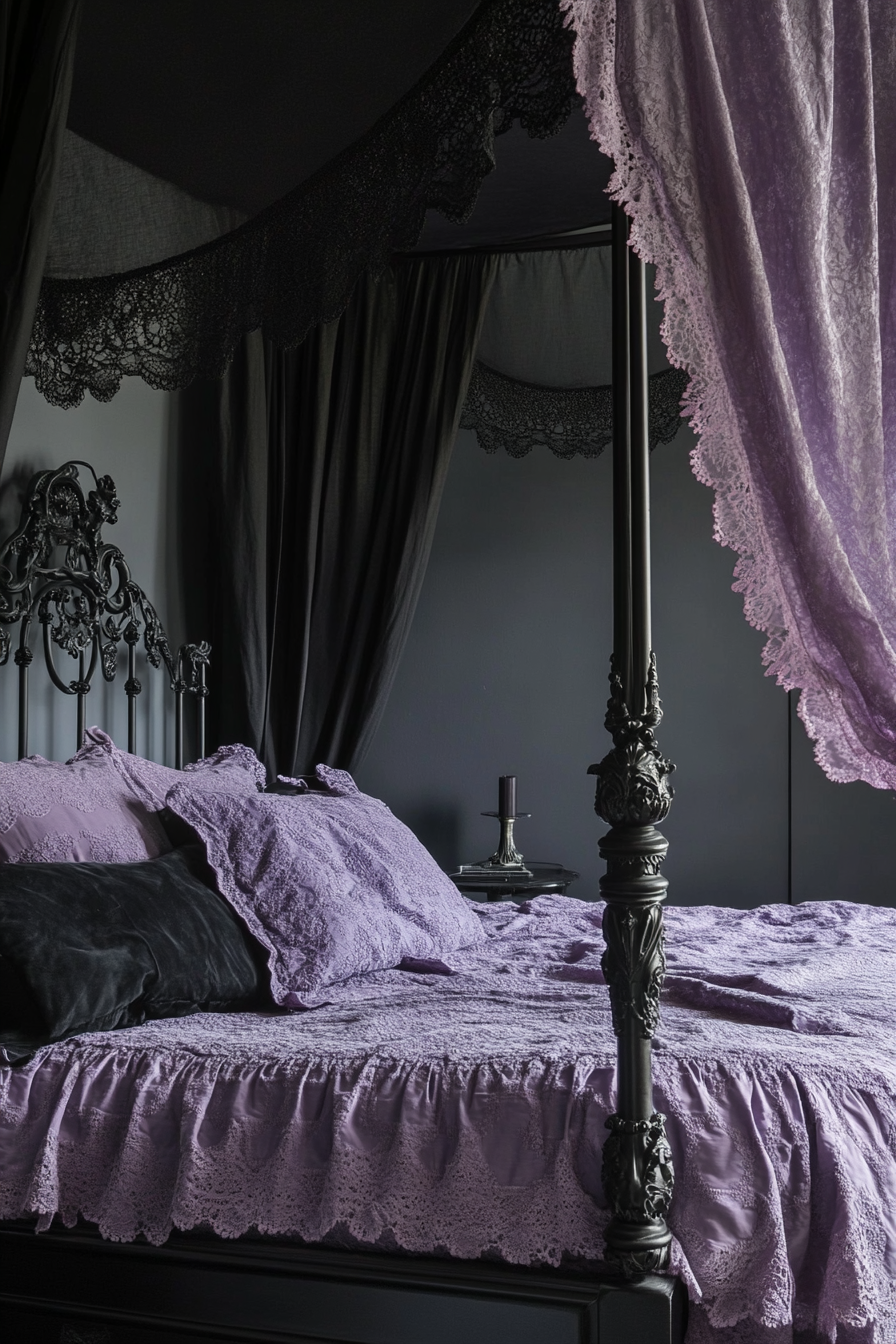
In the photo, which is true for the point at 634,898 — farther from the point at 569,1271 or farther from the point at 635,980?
the point at 569,1271

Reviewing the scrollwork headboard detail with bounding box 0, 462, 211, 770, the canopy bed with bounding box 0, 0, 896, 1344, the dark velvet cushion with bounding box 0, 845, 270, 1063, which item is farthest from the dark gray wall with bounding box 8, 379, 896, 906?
the canopy bed with bounding box 0, 0, 896, 1344

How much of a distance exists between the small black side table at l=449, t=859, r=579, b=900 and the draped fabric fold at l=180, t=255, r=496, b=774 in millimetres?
558

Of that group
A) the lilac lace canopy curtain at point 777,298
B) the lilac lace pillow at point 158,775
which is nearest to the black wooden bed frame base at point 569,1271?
the lilac lace canopy curtain at point 777,298

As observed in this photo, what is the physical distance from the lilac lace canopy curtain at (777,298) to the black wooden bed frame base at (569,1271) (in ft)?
0.53

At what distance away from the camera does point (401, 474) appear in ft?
11.9

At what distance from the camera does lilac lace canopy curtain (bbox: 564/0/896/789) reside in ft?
4.59

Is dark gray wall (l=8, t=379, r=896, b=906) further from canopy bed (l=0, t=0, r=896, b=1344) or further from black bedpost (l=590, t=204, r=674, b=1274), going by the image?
black bedpost (l=590, t=204, r=674, b=1274)

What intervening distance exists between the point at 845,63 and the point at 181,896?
157 centimetres

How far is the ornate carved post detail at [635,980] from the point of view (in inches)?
58.9

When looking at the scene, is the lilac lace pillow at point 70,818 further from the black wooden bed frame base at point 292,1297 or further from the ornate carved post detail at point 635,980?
the ornate carved post detail at point 635,980

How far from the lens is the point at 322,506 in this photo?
368 centimetres

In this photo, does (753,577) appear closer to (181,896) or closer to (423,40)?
(423,40)

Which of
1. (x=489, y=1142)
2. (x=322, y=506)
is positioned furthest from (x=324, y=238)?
(x=322, y=506)

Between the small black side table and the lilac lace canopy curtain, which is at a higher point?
the lilac lace canopy curtain
